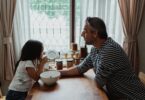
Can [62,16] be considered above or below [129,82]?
above

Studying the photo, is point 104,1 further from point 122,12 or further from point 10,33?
point 10,33

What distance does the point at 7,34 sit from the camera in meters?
2.78

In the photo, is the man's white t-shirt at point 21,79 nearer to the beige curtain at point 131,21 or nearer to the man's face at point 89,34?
the man's face at point 89,34

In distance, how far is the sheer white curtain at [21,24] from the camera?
9.16ft

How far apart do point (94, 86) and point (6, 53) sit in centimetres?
148

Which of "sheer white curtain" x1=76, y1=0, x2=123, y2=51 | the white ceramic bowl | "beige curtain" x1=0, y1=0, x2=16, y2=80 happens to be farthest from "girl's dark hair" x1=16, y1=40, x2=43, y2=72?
"sheer white curtain" x1=76, y1=0, x2=123, y2=51

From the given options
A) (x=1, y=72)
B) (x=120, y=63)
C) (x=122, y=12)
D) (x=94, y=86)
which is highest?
(x=122, y=12)

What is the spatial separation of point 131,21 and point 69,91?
1520mm

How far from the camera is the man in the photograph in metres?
1.73

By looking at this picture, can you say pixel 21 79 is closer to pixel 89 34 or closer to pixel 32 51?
pixel 32 51

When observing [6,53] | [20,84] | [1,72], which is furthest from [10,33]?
[20,84]

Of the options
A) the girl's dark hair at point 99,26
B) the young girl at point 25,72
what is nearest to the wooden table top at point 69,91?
the young girl at point 25,72

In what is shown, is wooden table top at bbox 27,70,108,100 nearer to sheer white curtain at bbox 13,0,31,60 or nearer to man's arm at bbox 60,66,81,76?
man's arm at bbox 60,66,81,76

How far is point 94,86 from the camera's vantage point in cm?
178
